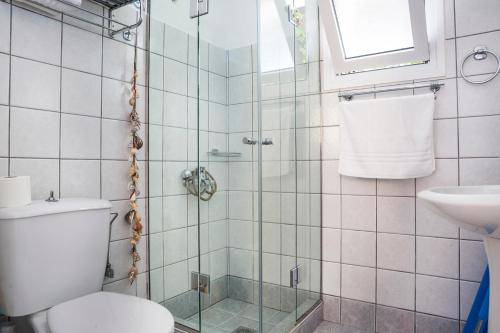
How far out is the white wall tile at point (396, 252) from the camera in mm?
1685

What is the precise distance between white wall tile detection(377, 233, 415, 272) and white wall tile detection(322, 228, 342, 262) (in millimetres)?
223

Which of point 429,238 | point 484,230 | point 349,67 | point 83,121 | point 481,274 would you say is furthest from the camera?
point 349,67

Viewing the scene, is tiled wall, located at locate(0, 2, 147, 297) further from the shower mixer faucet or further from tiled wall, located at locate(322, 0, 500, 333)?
tiled wall, located at locate(322, 0, 500, 333)

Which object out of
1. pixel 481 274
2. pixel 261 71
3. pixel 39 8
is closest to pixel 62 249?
pixel 39 8

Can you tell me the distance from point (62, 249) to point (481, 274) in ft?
6.00

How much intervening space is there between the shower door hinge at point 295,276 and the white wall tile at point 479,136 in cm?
100

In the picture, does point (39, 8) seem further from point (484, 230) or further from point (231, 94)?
point (484, 230)

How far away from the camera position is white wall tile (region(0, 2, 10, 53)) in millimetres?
1143

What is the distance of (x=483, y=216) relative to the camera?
1.00 meters

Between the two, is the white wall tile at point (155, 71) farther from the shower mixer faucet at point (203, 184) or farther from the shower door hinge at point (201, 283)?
the shower door hinge at point (201, 283)

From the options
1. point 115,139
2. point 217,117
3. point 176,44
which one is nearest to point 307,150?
point 217,117

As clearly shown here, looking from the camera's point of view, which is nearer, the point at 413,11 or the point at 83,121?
the point at 83,121

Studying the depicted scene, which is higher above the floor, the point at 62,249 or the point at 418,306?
the point at 62,249

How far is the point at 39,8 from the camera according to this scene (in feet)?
4.04
